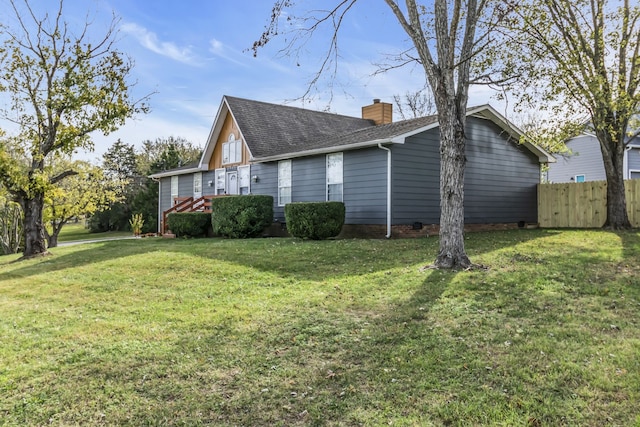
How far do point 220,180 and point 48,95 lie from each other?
7588 mm

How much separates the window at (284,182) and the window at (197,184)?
6.35 metres

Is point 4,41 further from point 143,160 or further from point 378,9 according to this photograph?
point 143,160

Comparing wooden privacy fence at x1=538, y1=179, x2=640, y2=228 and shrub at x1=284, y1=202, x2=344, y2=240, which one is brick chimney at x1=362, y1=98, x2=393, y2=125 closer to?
wooden privacy fence at x1=538, y1=179, x2=640, y2=228

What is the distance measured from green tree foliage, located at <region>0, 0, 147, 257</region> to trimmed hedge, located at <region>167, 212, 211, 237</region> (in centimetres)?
408

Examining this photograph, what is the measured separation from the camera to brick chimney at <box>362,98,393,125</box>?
24.6 m

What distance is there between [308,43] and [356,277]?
4840 mm

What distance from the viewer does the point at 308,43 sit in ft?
29.9

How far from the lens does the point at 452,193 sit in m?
7.70

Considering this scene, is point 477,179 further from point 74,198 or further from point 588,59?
point 74,198

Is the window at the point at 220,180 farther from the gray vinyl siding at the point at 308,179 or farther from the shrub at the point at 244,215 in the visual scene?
the gray vinyl siding at the point at 308,179

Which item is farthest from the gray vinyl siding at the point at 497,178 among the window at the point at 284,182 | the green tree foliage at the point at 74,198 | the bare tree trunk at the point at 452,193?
the green tree foliage at the point at 74,198

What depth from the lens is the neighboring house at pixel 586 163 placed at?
2178 centimetres

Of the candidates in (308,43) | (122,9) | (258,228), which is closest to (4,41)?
(122,9)

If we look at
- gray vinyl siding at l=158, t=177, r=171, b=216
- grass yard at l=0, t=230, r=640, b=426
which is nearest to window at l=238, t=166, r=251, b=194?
gray vinyl siding at l=158, t=177, r=171, b=216
